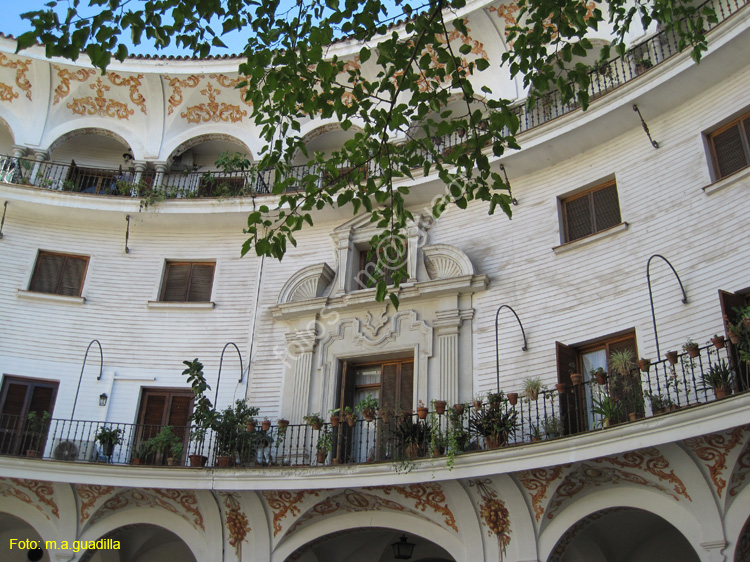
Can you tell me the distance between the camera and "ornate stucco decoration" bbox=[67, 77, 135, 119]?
20484 mm

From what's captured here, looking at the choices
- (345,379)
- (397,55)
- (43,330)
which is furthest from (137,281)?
(397,55)

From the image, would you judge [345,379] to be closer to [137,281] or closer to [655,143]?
[137,281]

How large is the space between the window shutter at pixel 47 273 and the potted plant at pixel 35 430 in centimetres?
317

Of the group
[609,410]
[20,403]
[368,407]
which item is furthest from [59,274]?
[609,410]

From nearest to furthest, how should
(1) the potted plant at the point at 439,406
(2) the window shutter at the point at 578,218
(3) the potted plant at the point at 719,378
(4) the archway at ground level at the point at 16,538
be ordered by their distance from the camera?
(3) the potted plant at the point at 719,378 < (1) the potted plant at the point at 439,406 < (2) the window shutter at the point at 578,218 < (4) the archway at ground level at the point at 16,538

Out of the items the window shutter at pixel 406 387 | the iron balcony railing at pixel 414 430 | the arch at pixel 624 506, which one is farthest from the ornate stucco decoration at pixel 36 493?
the arch at pixel 624 506

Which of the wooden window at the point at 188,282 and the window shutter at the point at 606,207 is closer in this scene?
the window shutter at the point at 606,207

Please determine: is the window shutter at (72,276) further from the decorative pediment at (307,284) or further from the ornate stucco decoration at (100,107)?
the decorative pediment at (307,284)

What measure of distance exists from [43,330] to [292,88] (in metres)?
10.5

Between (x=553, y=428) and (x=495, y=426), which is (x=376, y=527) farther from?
(x=553, y=428)

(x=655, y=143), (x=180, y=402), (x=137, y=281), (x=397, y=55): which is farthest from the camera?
(x=137, y=281)

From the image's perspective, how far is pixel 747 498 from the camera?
10414 millimetres

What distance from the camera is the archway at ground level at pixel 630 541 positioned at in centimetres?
1345

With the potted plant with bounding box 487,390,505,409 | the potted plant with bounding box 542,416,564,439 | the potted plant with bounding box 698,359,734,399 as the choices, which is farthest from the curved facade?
the potted plant with bounding box 698,359,734,399
